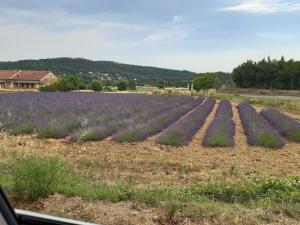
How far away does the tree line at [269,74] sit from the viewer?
2862 inches

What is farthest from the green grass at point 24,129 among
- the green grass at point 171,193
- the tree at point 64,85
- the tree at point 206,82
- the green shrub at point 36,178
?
the tree at point 206,82

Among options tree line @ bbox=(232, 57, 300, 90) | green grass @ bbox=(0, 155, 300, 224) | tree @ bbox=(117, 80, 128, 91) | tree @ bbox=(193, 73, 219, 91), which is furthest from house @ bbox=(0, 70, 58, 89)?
green grass @ bbox=(0, 155, 300, 224)

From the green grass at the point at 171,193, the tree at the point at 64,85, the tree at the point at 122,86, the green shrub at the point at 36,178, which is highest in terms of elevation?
the green shrub at the point at 36,178

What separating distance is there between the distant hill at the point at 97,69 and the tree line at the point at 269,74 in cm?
2540

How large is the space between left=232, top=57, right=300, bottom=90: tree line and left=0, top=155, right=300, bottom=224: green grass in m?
68.2

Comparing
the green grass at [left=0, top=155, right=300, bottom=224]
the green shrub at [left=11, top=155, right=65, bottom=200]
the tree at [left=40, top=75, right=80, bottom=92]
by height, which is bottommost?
the tree at [left=40, top=75, right=80, bottom=92]

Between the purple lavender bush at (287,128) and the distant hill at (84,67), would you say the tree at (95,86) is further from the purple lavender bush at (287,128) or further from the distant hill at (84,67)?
the purple lavender bush at (287,128)

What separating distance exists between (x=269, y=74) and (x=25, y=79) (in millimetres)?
37445

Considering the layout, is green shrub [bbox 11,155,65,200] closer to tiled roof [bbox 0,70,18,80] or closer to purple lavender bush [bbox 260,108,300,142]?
purple lavender bush [bbox 260,108,300,142]

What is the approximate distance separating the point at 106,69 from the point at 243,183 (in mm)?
93006

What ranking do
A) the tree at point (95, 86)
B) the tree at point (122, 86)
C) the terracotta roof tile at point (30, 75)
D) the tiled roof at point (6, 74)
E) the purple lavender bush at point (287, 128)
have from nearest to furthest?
1. the purple lavender bush at point (287, 128)
2. the tree at point (95, 86)
3. the terracotta roof tile at point (30, 75)
4. the tiled roof at point (6, 74)
5. the tree at point (122, 86)

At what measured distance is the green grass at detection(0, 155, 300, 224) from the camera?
205 inches

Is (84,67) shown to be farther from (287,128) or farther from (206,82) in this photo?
(287,128)

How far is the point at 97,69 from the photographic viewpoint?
Answer: 94.6 m
